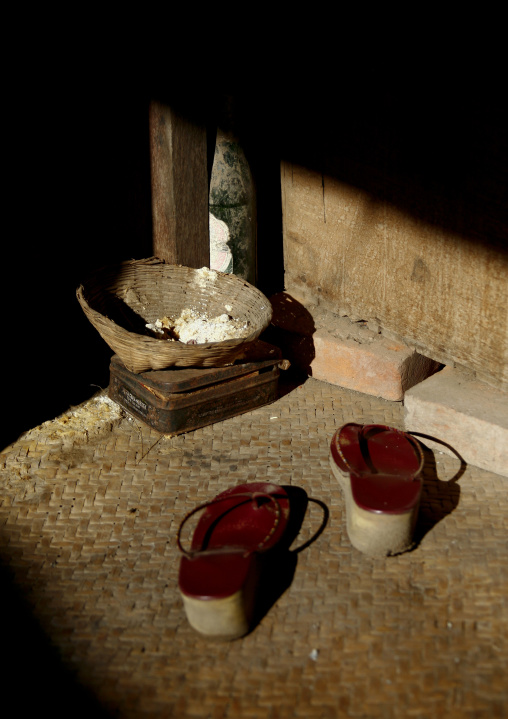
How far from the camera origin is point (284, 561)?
246 centimetres

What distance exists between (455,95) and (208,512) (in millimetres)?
1919

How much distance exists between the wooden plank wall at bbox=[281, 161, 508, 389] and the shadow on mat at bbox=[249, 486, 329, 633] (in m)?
1.06

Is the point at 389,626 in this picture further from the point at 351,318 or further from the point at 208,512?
the point at 351,318

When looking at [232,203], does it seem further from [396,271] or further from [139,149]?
[396,271]

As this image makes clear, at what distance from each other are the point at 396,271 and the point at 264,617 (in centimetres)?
186

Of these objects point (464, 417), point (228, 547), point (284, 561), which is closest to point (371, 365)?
point (464, 417)

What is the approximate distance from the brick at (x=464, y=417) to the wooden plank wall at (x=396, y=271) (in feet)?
0.43

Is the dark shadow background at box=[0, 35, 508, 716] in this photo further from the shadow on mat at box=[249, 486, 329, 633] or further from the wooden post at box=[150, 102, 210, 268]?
the shadow on mat at box=[249, 486, 329, 633]

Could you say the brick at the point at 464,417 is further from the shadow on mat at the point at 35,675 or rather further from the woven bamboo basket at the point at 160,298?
the shadow on mat at the point at 35,675

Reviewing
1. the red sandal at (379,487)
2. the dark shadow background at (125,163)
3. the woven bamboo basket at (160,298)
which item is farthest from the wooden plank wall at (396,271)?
the red sandal at (379,487)

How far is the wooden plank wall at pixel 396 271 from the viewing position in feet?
10.2

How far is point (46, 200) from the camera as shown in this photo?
3.69m

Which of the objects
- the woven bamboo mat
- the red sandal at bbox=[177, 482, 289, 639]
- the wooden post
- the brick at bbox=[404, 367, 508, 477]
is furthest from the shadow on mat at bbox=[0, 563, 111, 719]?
the wooden post

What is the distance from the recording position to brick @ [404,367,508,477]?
287 centimetres
